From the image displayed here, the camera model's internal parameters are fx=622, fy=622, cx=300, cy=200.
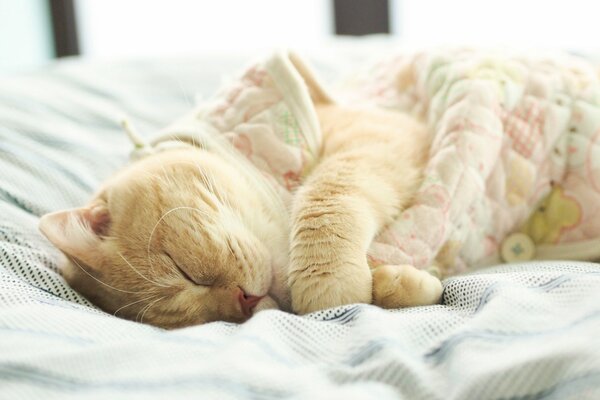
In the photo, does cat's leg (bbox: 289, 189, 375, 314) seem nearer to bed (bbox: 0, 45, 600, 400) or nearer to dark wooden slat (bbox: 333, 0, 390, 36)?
bed (bbox: 0, 45, 600, 400)

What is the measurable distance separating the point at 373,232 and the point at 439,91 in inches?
17.2

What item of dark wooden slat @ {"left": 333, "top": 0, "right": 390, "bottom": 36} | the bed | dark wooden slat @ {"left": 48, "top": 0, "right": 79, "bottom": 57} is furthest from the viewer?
dark wooden slat @ {"left": 48, "top": 0, "right": 79, "bottom": 57}

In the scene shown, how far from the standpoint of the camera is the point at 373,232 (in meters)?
1.11

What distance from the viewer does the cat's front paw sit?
99cm

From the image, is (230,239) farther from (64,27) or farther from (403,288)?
(64,27)

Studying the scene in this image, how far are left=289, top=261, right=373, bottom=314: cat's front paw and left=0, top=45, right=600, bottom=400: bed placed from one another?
0.25 feet

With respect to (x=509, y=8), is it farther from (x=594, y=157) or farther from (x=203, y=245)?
(x=203, y=245)

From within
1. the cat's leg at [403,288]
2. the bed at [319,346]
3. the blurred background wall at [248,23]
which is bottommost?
the cat's leg at [403,288]

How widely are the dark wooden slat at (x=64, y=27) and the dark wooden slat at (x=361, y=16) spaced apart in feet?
5.18

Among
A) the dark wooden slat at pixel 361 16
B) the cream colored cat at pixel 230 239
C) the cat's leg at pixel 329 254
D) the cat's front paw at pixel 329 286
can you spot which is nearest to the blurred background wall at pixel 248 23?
the dark wooden slat at pixel 361 16

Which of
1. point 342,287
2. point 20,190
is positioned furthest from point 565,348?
point 20,190

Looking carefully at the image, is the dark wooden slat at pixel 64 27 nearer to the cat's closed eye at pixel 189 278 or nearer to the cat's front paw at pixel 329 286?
the cat's closed eye at pixel 189 278

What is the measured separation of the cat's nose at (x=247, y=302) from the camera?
1031 millimetres

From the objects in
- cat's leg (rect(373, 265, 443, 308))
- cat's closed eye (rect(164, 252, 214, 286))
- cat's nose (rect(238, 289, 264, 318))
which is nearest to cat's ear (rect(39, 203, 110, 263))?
cat's closed eye (rect(164, 252, 214, 286))
